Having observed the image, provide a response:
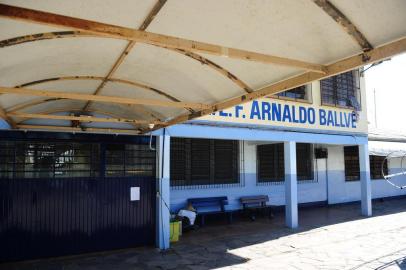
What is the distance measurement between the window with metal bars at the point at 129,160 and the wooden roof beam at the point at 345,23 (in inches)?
258

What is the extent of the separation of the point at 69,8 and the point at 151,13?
27.2 inches

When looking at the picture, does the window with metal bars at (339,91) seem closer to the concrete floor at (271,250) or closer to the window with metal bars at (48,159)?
the concrete floor at (271,250)

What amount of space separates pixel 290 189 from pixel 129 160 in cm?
553

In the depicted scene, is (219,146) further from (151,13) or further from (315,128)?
(151,13)

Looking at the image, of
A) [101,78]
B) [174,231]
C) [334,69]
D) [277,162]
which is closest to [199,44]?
[334,69]

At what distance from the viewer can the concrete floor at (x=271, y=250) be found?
7184 millimetres

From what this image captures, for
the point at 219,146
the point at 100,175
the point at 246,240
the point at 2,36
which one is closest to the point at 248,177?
the point at 219,146

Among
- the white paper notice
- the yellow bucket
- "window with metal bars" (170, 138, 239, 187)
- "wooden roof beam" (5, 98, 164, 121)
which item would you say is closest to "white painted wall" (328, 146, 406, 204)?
"window with metal bars" (170, 138, 239, 187)

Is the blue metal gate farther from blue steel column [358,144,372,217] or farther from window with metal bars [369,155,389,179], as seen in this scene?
window with metal bars [369,155,389,179]

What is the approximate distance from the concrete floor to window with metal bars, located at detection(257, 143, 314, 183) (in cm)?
235

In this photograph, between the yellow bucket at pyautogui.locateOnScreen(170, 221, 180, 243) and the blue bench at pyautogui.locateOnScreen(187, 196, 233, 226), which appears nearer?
the yellow bucket at pyautogui.locateOnScreen(170, 221, 180, 243)

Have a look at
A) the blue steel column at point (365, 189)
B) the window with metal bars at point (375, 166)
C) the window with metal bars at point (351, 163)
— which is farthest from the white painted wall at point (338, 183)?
the blue steel column at point (365, 189)

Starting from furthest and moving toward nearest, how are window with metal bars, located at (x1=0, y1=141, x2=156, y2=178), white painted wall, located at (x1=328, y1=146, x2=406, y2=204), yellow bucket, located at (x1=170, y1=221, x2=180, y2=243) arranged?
white painted wall, located at (x1=328, y1=146, x2=406, y2=204) → yellow bucket, located at (x1=170, y1=221, x2=180, y2=243) → window with metal bars, located at (x1=0, y1=141, x2=156, y2=178)

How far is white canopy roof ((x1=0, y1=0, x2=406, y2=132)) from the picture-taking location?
283 centimetres
